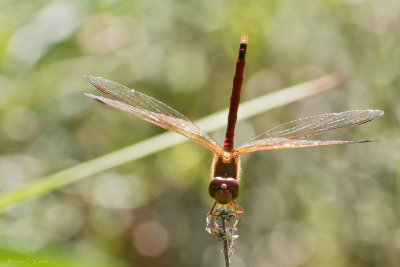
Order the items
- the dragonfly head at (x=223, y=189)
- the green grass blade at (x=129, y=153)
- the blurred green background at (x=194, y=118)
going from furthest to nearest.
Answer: the blurred green background at (x=194, y=118), the green grass blade at (x=129, y=153), the dragonfly head at (x=223, y=189)

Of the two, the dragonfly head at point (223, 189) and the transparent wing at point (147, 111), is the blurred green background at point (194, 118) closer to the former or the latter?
the transparent wing at point (147, 111)

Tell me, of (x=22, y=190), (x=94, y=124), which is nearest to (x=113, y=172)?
(x=94, y=124)

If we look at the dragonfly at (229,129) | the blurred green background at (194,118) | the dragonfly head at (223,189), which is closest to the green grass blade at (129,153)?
the dragonfly at (229,129)

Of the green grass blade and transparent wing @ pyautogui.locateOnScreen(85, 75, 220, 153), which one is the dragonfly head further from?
the green grass blade

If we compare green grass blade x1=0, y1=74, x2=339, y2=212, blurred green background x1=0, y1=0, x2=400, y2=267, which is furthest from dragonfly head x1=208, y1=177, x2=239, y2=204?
blurred green background x1=0, y1=0, x2=400, y2=267

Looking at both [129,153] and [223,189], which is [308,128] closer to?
[223,189]

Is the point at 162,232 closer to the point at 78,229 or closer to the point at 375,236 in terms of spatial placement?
the point at 78,229

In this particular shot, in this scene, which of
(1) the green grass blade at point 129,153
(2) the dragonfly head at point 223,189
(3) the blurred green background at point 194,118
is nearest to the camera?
(2) the dragonfly head at point 223,189

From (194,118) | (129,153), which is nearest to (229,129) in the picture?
(129,153)
